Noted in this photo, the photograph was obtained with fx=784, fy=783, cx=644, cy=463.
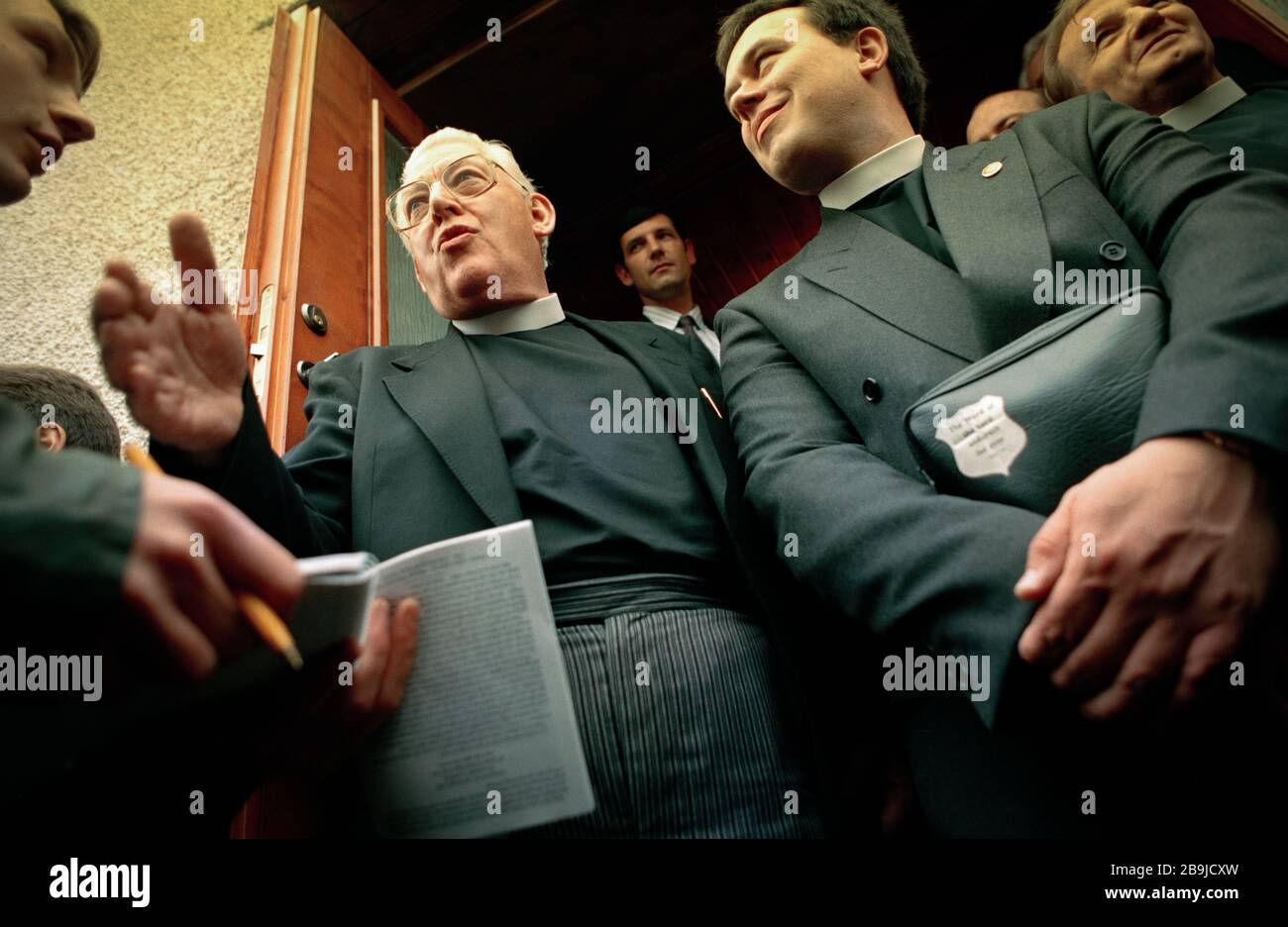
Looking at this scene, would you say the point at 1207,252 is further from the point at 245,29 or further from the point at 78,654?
the point at 245,29

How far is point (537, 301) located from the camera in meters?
1.38

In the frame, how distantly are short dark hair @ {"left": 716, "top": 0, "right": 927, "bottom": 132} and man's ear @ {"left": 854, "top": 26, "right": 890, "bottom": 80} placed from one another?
0.5 inches

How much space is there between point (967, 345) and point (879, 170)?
1.45ft

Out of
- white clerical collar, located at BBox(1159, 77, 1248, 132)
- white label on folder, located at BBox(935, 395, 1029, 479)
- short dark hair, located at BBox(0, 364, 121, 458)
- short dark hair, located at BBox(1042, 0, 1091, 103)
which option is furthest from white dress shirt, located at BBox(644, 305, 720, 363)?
white label on folder, located at BBox(935, 395, 1029, 479)

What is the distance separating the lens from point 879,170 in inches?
46.1

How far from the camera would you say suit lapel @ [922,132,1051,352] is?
2.78 feet

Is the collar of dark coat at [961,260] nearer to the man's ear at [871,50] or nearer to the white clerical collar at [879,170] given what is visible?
the white clerical collar at [879,170]

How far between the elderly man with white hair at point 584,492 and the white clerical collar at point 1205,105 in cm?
98

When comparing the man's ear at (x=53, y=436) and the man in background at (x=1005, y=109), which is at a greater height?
the man in background at (x=1005, y=109)

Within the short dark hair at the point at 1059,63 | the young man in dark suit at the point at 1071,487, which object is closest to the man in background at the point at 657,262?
the short dark hair at the point at 1059,63

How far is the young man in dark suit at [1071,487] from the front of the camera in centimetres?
58

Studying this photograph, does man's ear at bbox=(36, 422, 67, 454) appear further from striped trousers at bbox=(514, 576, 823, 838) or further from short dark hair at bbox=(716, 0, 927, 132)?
short dark hair at bbox=(716, 0, 927, 132)

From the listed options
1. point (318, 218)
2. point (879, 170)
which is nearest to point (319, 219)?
point (318, 218)

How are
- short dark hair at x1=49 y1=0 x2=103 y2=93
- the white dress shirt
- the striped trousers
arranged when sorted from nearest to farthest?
the striped trousers < short dark hair at x1=49 y1=0 x2=103 y2=93 < the white dress shirt
